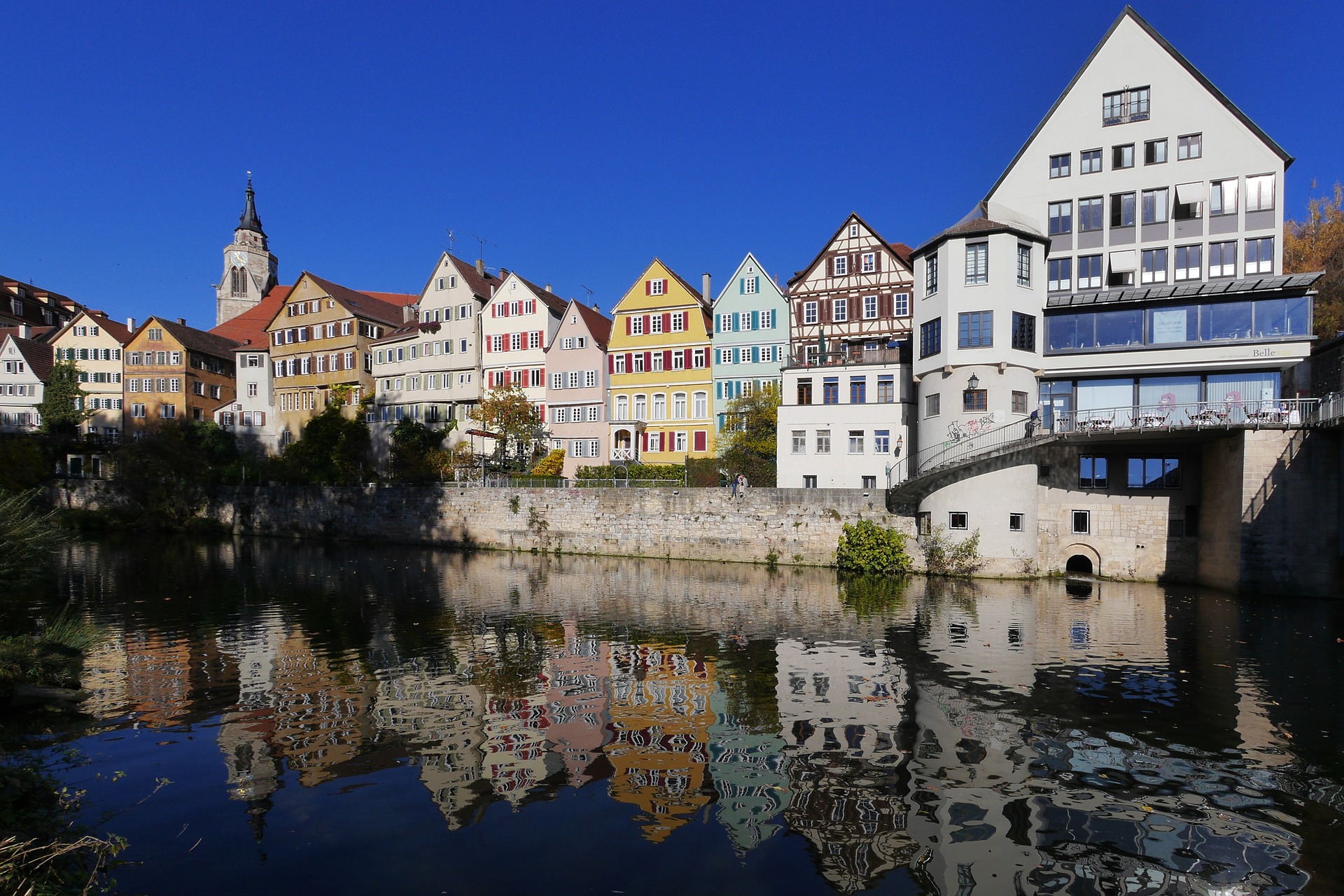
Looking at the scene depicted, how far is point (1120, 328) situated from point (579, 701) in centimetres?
3032

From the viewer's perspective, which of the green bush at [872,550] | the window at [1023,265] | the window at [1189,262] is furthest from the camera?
the green bush at [872,550]

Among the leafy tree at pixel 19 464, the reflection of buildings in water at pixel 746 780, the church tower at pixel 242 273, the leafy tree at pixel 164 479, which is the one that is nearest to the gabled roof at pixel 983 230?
the reflection of buildings in water at pixel 746 780

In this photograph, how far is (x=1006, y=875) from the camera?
875 cm

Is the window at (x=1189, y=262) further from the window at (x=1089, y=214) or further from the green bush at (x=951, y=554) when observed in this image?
the green bush at (x=951, y=554)

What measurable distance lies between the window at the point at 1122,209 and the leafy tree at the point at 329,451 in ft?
168

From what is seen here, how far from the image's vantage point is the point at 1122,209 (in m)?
34.4

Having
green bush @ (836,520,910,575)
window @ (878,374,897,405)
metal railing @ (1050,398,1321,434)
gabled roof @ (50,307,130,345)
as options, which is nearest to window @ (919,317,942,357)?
window @ (878,374,897,405)

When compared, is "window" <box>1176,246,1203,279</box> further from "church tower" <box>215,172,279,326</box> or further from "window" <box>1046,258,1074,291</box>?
"church tower" <box>215,172,279,326</box>

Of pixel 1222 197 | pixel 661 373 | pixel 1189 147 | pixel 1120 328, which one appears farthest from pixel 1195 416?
pixel 661 373

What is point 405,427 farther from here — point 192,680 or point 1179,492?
point 1179,492

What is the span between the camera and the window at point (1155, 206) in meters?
33.7

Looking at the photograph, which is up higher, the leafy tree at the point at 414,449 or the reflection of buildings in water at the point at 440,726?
the leafy tree at the point at 414,449

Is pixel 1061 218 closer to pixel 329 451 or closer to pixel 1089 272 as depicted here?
pixel 1089 272

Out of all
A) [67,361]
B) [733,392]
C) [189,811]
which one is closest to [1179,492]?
[733,392]
